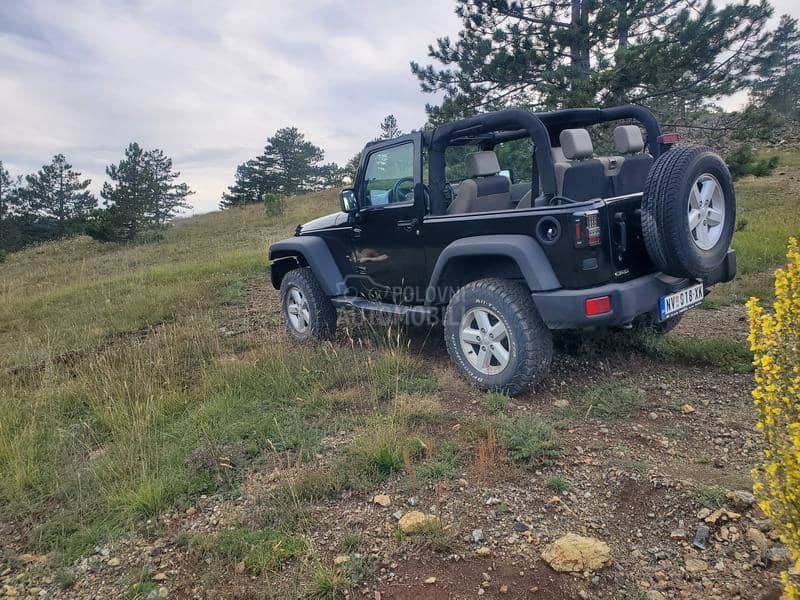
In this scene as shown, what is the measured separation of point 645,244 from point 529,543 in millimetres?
1988

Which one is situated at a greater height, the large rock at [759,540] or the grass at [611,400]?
the grass at [611,400]

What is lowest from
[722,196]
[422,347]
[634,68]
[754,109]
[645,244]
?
[422,347]

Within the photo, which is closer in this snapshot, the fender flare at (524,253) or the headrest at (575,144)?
the fender flare at (524,253)

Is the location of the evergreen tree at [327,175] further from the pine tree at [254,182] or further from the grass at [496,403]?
the grass at [496,403]

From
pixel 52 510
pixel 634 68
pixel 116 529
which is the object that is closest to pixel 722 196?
pixel 116 529

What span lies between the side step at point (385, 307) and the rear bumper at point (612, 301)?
114 cm

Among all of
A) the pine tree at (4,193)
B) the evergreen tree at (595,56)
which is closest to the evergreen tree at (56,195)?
the pine tree at (4,193)

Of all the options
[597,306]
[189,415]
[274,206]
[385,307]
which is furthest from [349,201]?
[274,206]

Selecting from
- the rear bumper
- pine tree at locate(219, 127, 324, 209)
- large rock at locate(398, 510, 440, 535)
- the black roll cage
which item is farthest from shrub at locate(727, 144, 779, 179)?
pine tree at locate(219, 127, 324, 209)

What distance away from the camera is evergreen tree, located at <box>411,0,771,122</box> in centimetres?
845

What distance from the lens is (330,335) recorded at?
209 inches

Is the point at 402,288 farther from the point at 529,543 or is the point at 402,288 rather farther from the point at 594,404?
the point at 529,543

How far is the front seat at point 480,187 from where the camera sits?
4133 mm

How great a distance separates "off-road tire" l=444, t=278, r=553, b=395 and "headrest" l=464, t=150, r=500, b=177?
104cm
